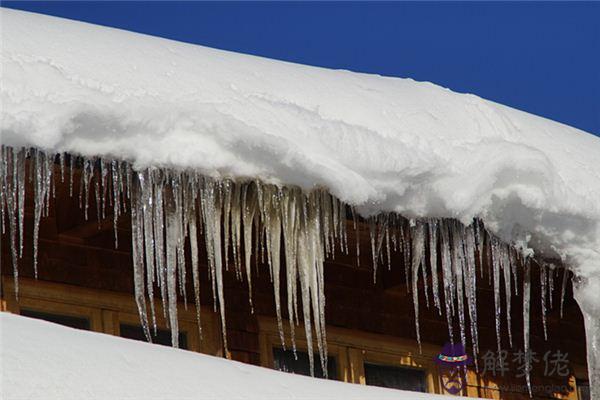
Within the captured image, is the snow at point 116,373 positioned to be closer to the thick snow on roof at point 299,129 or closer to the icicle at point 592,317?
the thick snow on roof at point 299,129

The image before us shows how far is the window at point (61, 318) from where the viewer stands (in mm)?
6473

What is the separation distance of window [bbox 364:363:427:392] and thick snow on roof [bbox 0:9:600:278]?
1.57 meters

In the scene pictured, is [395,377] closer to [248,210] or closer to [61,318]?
[61,318]

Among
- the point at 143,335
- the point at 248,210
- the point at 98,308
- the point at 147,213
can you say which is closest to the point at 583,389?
the point at 143,335

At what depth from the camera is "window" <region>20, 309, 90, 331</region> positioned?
647 cm

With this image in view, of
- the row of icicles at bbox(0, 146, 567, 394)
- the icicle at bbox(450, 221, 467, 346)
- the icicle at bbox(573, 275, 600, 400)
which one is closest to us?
the row of icicles at bbox(0, 146, 567, 394)

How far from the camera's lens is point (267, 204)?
5668 mm

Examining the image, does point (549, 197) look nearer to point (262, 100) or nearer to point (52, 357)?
point (262, 100)

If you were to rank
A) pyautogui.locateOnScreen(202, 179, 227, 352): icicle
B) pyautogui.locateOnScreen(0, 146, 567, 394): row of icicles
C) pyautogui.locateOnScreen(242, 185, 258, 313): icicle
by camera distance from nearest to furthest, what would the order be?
pyautogui.locateOnScreen(0, 146, 567, 394): row of icicles < pyautogui.locateOnScreen(202, 179, 227, 352): icicle < pyautogui.locateOnScreen(242, 185, 258, 313): icicle

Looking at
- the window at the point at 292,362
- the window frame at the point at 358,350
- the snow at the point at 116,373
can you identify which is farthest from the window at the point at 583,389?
the snow at the point at 116,373

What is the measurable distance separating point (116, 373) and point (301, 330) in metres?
2.76

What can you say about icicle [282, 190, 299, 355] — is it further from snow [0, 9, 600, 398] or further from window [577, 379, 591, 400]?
window [577, 379, 591, 400]

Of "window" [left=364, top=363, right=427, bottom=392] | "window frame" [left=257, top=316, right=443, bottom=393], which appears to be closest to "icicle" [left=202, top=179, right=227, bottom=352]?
"window frame" [left=257, top=316, right=443, bottom=393]

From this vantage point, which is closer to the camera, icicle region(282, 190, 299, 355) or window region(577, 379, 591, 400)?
icicle region(282, 190, 299, 355)
